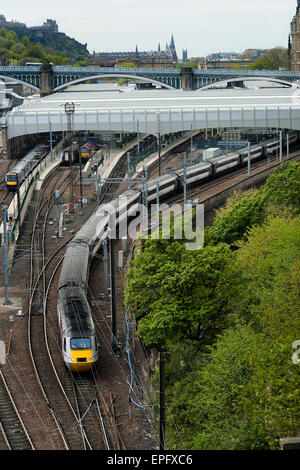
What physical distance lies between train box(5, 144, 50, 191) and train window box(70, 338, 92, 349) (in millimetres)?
27637

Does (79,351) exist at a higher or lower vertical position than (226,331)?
lower

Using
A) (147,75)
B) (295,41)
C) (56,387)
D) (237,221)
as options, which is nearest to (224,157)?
(237,221)

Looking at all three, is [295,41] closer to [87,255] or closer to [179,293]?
[87,255]

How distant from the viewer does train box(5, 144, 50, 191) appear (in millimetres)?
57312

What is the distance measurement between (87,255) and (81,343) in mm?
9303

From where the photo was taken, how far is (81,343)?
28.1 metres

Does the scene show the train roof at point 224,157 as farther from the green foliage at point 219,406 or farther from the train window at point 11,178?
the green foliage at point 219,406

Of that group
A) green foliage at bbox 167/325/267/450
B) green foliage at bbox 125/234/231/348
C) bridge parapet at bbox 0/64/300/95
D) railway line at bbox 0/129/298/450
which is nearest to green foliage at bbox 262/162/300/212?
railway line at bbox 0/129/298/450

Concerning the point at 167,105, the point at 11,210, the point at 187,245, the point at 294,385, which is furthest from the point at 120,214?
the point at 167,105

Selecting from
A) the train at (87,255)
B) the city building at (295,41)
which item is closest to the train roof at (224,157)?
the train at (87,255)

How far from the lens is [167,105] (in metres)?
79.2

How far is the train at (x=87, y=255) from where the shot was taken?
28.2 meters

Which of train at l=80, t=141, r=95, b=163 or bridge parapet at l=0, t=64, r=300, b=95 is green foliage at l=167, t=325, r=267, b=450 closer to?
train at l=80, t=141, r=95, b=163

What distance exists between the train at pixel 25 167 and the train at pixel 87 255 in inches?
388
